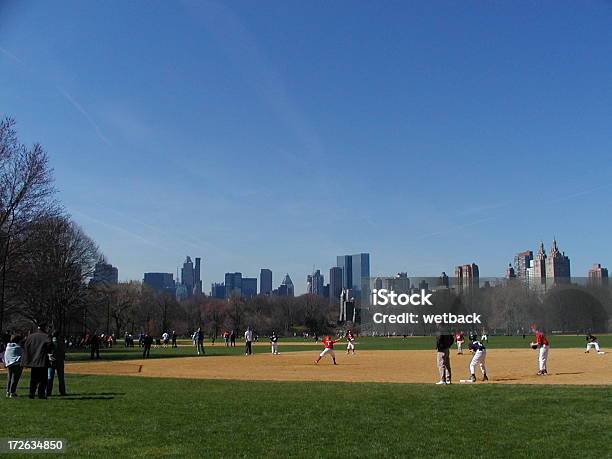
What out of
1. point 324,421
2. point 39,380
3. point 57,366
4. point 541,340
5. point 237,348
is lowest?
point 324,421

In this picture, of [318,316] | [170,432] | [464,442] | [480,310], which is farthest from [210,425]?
[318,316]

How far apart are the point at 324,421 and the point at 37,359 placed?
813cm

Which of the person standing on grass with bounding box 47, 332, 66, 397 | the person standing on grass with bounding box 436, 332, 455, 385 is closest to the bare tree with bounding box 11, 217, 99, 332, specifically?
the person standing on grass with bounding box 47, 332, 66, 397

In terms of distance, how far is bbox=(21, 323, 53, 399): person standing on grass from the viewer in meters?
17.2

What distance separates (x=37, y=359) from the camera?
17156 mm

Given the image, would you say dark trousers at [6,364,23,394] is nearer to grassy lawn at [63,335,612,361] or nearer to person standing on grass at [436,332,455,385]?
person standing on grass at [436,332,455,385]

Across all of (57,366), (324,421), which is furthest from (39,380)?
(324,421)

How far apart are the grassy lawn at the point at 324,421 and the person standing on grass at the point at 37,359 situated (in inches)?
19.8

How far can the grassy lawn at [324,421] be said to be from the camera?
34.5ft

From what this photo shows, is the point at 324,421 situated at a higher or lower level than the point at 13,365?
lower

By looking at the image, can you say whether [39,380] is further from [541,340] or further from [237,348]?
[237,348]

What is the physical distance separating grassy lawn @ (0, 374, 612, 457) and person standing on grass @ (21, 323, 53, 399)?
503 millimetres

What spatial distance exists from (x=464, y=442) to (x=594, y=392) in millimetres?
9086

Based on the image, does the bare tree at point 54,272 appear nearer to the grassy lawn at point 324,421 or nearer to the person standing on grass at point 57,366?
the person standing on grass at point 57,366
